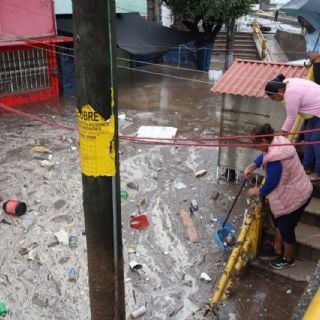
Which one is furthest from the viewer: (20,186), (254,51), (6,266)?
(254,51)

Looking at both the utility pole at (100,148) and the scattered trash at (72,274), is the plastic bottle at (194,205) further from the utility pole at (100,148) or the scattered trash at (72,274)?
the utility pole at (100,148)

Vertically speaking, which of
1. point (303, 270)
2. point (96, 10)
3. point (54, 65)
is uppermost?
point (96, 10)

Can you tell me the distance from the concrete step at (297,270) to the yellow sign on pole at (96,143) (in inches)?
117

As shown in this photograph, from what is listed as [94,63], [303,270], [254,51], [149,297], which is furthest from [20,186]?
[254,51]

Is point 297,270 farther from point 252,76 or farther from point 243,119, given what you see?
point 252,76

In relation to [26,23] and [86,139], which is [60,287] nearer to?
[86,139]

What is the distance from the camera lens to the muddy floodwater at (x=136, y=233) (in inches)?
176

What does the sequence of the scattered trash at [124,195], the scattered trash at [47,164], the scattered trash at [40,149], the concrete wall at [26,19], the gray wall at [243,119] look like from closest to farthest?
the gray wall at [243,119] < the scattered trash at [124,195] < the scattered trash at [47,164] < the scattered trash at [40,149] < the concrete wall at [26,19]

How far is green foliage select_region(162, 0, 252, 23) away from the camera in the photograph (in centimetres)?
1510

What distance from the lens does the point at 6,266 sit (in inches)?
197

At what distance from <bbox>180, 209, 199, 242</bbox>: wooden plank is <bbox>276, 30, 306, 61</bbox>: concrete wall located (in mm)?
14907

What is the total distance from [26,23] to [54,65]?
144 centimetres

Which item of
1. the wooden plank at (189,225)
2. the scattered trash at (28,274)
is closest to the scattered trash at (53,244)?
the scattered trash at (28,274)

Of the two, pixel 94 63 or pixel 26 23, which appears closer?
pixel 94 63
